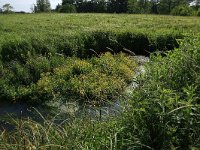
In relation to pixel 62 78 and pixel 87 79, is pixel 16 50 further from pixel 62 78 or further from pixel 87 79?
pixel 87 79

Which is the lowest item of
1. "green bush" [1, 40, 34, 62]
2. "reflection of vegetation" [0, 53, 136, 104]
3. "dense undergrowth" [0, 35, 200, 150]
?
"reflection of vegetation" [0, 53, 136, 104]

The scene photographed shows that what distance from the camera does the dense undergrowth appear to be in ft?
11.2

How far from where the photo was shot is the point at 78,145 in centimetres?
374

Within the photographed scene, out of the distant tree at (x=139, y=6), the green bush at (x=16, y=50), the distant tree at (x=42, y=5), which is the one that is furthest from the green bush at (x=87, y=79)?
the distant tree at (x=42, y=5)

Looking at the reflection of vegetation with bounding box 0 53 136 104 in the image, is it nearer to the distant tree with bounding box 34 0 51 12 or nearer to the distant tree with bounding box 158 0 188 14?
the distant tree with bounding box 158 0 188 14

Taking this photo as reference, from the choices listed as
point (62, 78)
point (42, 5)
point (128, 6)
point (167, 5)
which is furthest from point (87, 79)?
point (42, 5)

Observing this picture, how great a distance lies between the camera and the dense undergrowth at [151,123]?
342cm

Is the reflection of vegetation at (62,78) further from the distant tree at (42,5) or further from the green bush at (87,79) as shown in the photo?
the distant tree at (42,5)

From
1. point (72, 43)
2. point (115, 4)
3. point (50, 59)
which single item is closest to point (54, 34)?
point (72, 43)

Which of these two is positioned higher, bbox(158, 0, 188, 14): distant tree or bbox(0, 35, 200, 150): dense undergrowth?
A: bbox(0, 35, 200, 150): dense undergrowth

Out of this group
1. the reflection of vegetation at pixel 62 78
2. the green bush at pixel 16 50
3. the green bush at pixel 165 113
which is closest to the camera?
the green bush at pixel 165 113

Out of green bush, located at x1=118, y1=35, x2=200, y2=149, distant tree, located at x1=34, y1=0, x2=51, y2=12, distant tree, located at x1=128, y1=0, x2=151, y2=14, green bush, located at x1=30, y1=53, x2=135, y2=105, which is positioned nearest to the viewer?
green bush, located at x1=118, y1=35, x2=200, y2=149

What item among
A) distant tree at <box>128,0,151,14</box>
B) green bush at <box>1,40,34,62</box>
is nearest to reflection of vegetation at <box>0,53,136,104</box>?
green bush at <box>1,40,34,62</box>

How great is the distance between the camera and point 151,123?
11.9ft
